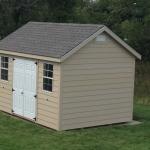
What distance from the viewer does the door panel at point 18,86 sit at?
1489cm

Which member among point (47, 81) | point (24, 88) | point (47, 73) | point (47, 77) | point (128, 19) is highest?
point (128, 19)

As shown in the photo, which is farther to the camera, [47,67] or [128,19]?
[128,19]

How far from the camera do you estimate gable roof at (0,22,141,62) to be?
523 inches

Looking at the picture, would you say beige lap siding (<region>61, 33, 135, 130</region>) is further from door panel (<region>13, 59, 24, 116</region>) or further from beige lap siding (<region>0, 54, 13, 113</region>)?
beige lap siding (<region>0, 54, 13, 113</region>)

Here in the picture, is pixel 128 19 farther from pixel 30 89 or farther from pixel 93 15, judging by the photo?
pixel 30 89

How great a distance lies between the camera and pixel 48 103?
13.6 meters

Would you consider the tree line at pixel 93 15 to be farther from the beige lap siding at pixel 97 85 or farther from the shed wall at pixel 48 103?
the shed wall at pixel 48 103

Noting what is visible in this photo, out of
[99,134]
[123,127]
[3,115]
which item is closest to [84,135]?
[99,134]

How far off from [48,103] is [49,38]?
2.36 m

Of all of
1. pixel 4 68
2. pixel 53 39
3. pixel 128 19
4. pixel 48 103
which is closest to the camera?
pixel 48 103

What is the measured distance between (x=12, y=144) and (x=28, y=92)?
10.5ft

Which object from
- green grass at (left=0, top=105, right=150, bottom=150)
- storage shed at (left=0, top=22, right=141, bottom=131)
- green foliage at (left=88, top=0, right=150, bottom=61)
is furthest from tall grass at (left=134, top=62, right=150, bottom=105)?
green grass at (left=0, top=105, right=150, bottom=150)

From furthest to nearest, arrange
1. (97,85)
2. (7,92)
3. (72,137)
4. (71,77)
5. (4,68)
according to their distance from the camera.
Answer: (4,68) → (7,92) → (97,85) → (71,77) → (72,137)

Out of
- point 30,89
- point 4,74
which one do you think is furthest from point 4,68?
point 30,89
